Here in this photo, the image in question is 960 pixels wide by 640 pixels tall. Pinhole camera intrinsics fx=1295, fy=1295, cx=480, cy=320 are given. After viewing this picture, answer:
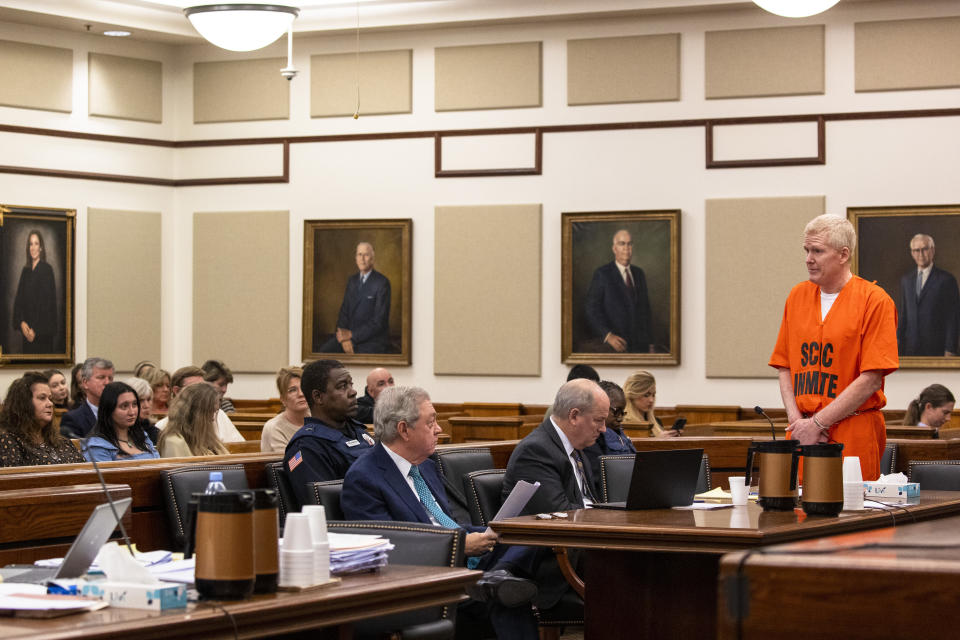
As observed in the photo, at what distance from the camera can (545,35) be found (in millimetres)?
11508

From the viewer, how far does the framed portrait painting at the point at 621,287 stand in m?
11.1

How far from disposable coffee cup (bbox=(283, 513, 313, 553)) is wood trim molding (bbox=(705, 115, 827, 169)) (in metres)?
8.85

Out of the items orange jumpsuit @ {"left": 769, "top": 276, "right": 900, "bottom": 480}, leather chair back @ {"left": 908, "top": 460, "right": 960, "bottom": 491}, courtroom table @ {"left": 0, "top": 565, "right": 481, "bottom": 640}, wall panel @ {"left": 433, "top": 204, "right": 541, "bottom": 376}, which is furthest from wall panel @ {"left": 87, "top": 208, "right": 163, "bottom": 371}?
courtroom table @ {"left": 0, "top": 565, "right": 481, "bottom": 640}

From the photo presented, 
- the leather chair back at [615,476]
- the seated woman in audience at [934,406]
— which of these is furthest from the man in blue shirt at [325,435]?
the seated woman in audience at [934,406]

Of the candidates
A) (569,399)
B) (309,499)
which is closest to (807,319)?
(569,399)

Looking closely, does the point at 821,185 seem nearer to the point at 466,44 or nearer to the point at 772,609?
the point at 466,44

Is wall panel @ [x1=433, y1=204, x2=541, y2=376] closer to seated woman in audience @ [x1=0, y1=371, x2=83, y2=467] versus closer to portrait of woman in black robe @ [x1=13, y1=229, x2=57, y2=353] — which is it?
portrait of woman in black robe @ [x1=13, y1=229, x2=57, y2=353]

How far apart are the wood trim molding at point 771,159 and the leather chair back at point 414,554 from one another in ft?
26.7

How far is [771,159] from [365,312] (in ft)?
12.8

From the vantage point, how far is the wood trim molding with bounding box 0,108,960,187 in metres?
10.7

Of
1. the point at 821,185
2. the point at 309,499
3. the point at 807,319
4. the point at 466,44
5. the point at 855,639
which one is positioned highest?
the point at 466,44

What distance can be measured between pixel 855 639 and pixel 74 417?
25.0 ft

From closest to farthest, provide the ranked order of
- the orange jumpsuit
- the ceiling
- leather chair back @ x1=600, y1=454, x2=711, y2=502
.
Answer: the orange jumpsuit, leather chair back @ x1=600, y1=454, x2=711, y2=502, the ceiling

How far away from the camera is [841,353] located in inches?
182
